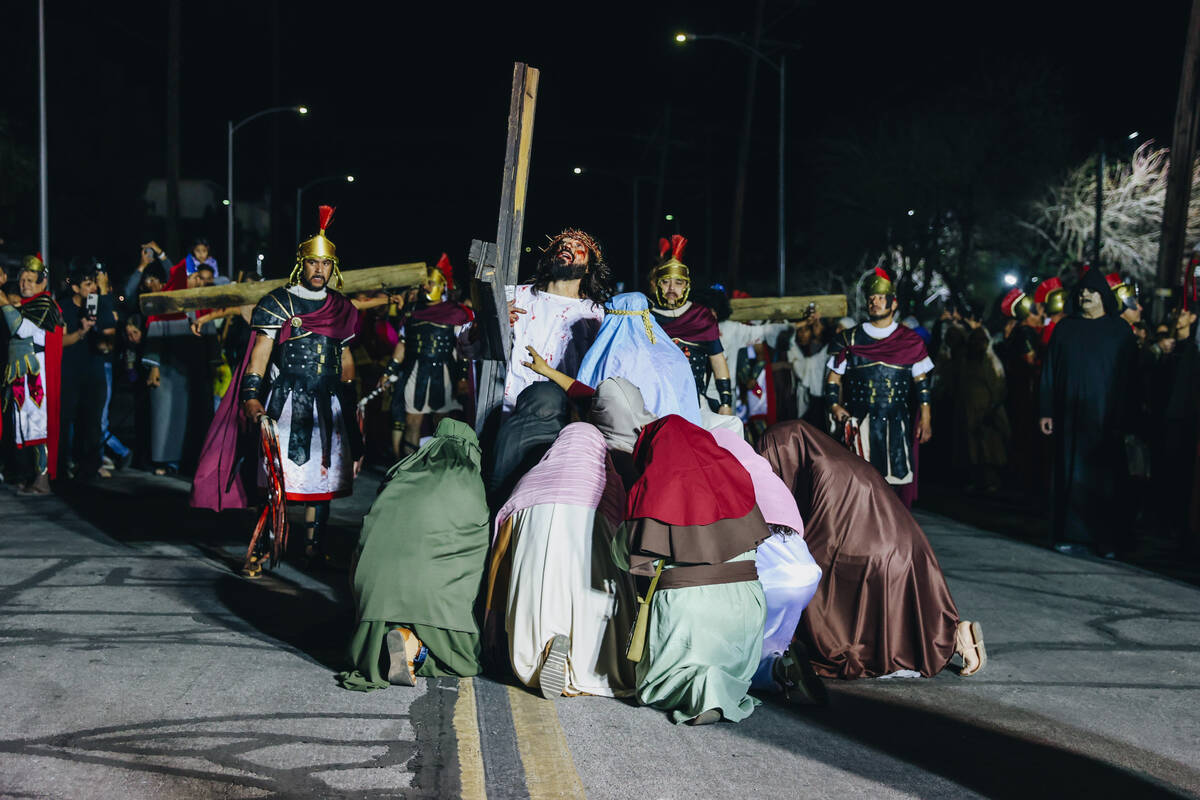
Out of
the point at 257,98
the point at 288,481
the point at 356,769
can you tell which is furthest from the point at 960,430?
the point at 257,98

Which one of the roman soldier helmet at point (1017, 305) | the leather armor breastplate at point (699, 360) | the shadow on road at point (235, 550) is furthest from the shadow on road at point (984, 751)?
the roman soldier helmet at point (1017, 305)

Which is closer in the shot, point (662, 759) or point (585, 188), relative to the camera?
point (662, 759)

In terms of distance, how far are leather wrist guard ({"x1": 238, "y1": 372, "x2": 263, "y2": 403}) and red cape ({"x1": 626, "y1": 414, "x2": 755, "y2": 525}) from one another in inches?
136

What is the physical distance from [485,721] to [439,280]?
933 centimetres

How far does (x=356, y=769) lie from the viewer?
4.20 metres

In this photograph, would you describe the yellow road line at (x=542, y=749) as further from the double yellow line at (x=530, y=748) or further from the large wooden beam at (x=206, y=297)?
the large wooden beam at (x=206, y=297)

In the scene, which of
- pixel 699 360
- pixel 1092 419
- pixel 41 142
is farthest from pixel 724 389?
pixel 41 142

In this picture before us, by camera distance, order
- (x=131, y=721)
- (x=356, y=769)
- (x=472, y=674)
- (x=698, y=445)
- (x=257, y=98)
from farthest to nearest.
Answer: (x=257, y=98) < (x=472, y=674) < (x=698, y=445) < (x=131, y=721) < (x=356, y=769)

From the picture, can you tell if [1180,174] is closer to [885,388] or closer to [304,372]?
[885,388]

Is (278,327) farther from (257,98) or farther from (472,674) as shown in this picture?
(257,98)

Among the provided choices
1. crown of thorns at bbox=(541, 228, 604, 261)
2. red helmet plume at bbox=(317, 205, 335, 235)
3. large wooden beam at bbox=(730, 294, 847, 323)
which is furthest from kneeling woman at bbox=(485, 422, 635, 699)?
large wooden beam at bbox=(730, 294, 847, 323)

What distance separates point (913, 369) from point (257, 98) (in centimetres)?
6218

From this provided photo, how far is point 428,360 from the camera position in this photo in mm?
13625

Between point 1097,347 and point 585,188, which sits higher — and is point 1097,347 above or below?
below
